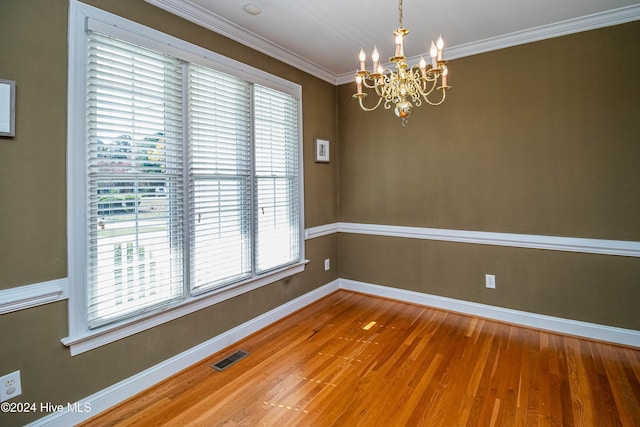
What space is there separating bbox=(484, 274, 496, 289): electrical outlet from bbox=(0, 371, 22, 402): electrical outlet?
366 cm

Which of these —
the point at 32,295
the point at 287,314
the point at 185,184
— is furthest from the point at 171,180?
the point at 287,314

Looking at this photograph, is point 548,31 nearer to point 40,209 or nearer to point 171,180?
point 171,180

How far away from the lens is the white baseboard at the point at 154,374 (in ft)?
6.17

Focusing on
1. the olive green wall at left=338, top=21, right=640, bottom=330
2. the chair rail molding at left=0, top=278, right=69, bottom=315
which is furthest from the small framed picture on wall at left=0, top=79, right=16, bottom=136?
the olive green wall at left=338, top=21, right=640, bottom=330

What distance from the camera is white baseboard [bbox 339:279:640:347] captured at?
2.76 meters

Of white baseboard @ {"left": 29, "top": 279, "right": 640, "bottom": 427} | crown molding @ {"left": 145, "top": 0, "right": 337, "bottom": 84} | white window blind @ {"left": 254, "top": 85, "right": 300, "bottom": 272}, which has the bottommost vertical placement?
white baseboard @ {"left": 29, "top": 279, "right": 640, "bottom": 427}

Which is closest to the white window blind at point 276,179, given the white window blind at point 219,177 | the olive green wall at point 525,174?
the white window blind at point 219,177

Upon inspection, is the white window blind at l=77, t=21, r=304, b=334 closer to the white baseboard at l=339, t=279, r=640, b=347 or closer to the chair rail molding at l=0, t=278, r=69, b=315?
the chair rail molding at l=0, t=278, r=69, b=315

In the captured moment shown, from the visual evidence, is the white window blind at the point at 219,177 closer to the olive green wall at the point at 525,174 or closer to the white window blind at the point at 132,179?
the white window blind at the point at 132,179

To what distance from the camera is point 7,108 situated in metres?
1.64

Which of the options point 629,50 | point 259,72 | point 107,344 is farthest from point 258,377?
point 629,50

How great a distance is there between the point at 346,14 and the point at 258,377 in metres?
2.88

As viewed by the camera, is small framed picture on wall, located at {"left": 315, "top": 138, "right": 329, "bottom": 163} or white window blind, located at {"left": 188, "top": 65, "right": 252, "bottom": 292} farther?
small framed picture on wall, located at {"left": 315, "top": 138, "right": 329, "bottom": 163}

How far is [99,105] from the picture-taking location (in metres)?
1.96
